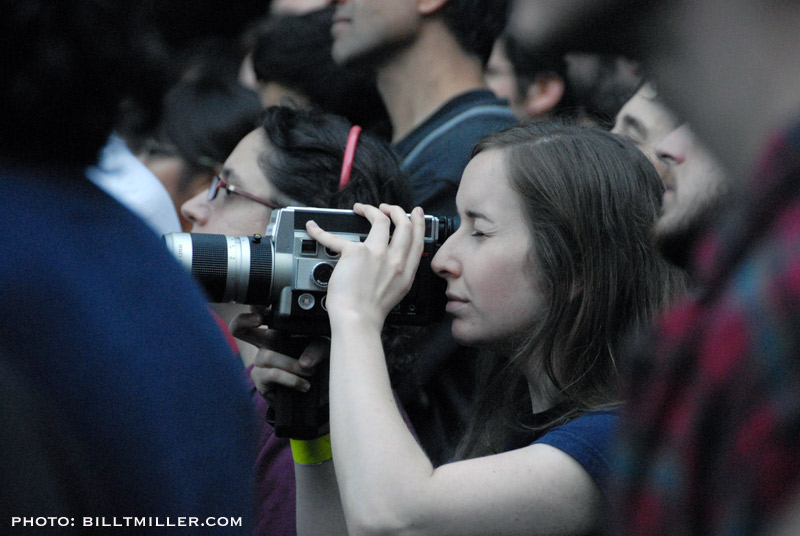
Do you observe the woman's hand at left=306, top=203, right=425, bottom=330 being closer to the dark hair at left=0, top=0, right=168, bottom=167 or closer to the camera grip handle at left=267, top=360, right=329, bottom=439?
the camera grip handle at left=267, top=360, right=329, bottom=439

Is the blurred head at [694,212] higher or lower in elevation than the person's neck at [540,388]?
higher

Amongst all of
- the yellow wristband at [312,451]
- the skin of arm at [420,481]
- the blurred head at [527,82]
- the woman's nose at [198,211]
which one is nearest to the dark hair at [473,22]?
the blurred head at [527,82]

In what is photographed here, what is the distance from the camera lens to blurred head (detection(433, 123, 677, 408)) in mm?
1826

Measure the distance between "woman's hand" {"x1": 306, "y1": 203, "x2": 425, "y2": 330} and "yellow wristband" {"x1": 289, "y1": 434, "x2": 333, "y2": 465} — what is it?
457 millimetres

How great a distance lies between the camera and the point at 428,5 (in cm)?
303

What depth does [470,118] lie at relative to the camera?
273 centimetres

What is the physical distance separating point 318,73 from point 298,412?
1841mm

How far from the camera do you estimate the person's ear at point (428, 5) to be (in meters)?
3.02

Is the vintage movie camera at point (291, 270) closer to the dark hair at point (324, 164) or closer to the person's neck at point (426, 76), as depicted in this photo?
the dark hair at point (324, 164)

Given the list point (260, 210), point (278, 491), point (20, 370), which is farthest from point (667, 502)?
point (260, 210)

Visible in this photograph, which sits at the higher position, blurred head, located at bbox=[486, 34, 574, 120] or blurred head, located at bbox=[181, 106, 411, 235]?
blurred head, located at bbox=[181, 106, 411, 235]

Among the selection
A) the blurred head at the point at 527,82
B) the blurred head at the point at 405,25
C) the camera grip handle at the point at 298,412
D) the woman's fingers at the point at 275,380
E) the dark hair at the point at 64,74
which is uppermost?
the dark hair at the point at 64,74

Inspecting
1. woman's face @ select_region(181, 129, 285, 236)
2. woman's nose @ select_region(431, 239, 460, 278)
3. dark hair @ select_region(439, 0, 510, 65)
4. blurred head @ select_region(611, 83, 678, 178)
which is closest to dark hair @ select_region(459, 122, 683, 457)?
woman's nose @ select_region(431, 239, 460, 278)

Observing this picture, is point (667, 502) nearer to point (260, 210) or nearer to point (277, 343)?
point (277, 343)
